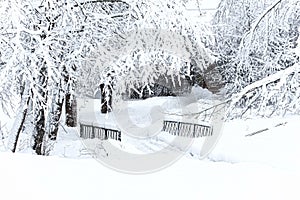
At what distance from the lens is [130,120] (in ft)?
59.7

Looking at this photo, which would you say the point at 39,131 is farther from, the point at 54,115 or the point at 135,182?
the point at 135,182

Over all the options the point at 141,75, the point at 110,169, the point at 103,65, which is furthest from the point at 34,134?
the point at 110,169

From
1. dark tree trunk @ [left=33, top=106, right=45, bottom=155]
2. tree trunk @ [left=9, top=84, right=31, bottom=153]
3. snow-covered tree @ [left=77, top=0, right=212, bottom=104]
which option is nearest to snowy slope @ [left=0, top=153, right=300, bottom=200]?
tree trunk @ [left=9, top=84, right=31, bottom=153]

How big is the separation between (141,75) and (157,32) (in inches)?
76.0

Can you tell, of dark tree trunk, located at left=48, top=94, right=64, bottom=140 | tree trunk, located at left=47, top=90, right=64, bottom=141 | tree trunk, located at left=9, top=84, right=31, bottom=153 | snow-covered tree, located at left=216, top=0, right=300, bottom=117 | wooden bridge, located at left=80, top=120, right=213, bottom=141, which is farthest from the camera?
wooden bridge, located at left=80, top=120, right=213, bottom=141

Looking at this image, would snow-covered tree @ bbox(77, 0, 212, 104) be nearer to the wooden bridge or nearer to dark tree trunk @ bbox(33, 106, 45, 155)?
dark tree trunk @ bbox(33, 106, 45, 155)

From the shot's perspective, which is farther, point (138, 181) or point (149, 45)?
point (149, 45)

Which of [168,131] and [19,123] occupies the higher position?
[19,123]

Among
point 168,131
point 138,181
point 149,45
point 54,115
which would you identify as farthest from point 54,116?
point 138,181

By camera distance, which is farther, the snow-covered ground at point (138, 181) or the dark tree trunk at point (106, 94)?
the dark tree trunk at point (106, 94)

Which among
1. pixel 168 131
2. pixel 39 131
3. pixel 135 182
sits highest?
pixel 135 182

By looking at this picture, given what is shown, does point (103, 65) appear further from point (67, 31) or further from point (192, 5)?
point (192, 5)

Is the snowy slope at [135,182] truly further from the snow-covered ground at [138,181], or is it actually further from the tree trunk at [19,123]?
the tree trunk at [19,123]

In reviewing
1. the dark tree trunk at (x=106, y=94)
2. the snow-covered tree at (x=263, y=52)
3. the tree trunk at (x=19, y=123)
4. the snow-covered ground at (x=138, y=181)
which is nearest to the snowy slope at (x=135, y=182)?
the snow-covered ground at (x=138, y=181)
